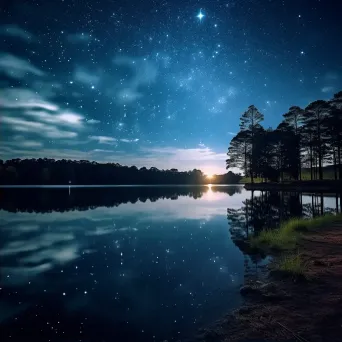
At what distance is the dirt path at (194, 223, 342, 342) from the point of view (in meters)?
3.98

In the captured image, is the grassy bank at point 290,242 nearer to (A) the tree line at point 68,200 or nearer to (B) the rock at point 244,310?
(B) the rock at point 244,310

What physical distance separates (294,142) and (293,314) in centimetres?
5021

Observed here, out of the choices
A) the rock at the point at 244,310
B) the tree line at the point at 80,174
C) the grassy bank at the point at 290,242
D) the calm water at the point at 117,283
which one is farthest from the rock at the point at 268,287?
the tree line at the point at 80,174

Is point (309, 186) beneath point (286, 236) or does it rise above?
above

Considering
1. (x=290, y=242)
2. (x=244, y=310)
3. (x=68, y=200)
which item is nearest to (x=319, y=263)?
(x=290, y=242)

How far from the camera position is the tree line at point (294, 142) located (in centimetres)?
4218

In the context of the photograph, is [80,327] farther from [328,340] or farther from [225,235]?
[225,235]

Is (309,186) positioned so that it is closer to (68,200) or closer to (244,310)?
(68,200)

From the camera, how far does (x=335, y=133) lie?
40.8m

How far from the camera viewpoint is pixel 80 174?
147m

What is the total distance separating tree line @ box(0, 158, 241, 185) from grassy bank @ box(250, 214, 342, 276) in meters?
138

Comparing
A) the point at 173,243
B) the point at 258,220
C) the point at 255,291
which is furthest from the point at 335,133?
the point at 255,291

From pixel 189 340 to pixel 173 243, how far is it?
7.44 metres

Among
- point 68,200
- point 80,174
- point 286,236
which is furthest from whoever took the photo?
point 80,174
